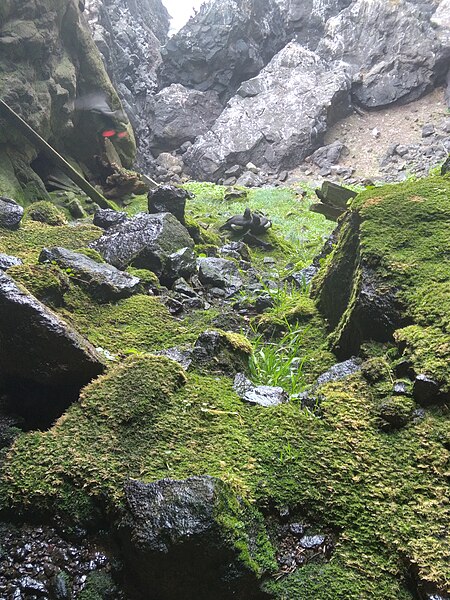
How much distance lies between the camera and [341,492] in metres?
A: 1.85

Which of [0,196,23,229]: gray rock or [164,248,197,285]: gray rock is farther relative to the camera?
[0,196,23,229]: gray rock

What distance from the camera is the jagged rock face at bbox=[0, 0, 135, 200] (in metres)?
7.56

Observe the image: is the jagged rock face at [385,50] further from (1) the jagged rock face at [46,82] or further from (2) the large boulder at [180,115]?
(1) the jagged rock face at [46,82]

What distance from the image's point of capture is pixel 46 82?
8602 millimetres

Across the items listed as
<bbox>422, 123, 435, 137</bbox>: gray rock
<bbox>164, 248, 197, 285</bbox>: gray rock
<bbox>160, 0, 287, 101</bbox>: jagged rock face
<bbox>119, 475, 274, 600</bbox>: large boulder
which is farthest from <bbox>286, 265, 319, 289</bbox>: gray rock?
<bbox>160, 0, 287, 101</bbox>: jagged rock face

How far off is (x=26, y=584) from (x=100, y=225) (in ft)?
17.5

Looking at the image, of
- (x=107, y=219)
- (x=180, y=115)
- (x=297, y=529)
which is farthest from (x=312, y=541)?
(x=180, y=115)

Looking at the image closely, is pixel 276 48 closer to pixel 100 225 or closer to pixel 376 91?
pixel 376 91

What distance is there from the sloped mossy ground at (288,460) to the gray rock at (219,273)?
2506mm

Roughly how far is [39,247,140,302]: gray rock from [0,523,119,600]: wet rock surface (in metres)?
2.28

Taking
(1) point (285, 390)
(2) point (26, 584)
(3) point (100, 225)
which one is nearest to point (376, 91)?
(3) point (100, 225)

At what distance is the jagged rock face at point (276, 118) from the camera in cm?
2200

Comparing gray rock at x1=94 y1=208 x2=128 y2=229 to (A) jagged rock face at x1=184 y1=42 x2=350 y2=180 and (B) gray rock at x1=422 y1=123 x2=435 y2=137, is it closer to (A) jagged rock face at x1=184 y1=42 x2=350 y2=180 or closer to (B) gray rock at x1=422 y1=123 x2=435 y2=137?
(A) jagged rock face at x1=184 y1=42 x2=350 y2=180

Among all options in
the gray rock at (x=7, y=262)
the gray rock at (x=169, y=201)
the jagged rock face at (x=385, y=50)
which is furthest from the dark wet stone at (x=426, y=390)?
the jagged rock face at (x=385, y=50)
